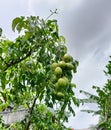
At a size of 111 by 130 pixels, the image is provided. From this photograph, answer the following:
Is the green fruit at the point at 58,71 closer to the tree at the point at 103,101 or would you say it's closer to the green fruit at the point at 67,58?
the green fruit at the point at 67,58

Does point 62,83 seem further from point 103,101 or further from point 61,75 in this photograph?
point 103,101

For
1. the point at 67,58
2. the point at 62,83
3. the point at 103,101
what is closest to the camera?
the point at 62,83

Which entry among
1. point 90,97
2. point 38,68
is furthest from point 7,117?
point 38,68

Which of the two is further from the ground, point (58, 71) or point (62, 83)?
point (58, 71)

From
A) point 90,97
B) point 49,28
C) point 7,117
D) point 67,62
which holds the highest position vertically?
point 7,117

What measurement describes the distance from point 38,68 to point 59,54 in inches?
37.1

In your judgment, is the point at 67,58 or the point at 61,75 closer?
the point at 61,75

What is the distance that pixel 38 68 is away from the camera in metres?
4.50

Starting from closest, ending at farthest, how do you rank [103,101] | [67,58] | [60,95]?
[60,95], [67,58], [103,101]

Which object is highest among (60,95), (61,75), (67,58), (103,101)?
(103,101)

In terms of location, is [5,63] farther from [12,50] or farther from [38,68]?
[38,68]

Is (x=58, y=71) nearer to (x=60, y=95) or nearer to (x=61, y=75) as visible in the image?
(x=61, y=75)

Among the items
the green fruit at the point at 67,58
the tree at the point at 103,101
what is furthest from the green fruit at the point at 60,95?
the tree at the point at 103,101

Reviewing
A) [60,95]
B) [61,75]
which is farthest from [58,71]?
[60,95]
